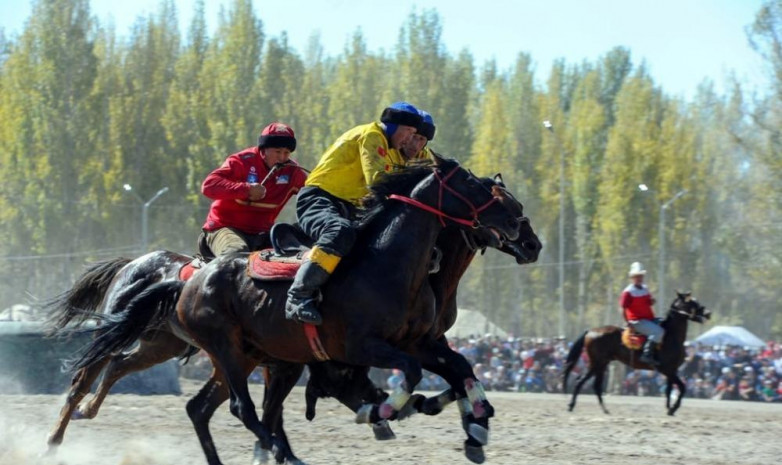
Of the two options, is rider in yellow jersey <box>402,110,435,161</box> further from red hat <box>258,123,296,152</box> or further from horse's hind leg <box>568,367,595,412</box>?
horse's hind leg <box>568,367,595,412</box>

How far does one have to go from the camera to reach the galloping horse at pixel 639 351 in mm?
19250

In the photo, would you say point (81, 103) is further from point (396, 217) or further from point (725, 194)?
point (396, 217)

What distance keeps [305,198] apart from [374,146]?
70 cm

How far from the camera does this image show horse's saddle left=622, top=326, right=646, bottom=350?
19.5 meters

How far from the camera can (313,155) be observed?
46.6m

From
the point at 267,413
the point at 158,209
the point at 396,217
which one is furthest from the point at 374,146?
the point at 158,209

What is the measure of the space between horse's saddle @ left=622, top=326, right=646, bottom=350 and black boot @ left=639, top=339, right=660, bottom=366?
92 mm

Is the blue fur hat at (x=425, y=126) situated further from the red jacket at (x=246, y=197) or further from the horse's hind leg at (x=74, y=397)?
the horse's hind leg at (x=74, y=397)

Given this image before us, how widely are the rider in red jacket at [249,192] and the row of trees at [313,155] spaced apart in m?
35.4

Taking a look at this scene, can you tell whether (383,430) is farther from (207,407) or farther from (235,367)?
(207,407)

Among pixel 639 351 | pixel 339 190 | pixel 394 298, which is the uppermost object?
pixel 339 190

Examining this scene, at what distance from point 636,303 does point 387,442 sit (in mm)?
9312

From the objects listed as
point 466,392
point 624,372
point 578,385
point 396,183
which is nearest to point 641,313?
point 578,385

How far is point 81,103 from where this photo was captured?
45688 millimetres
